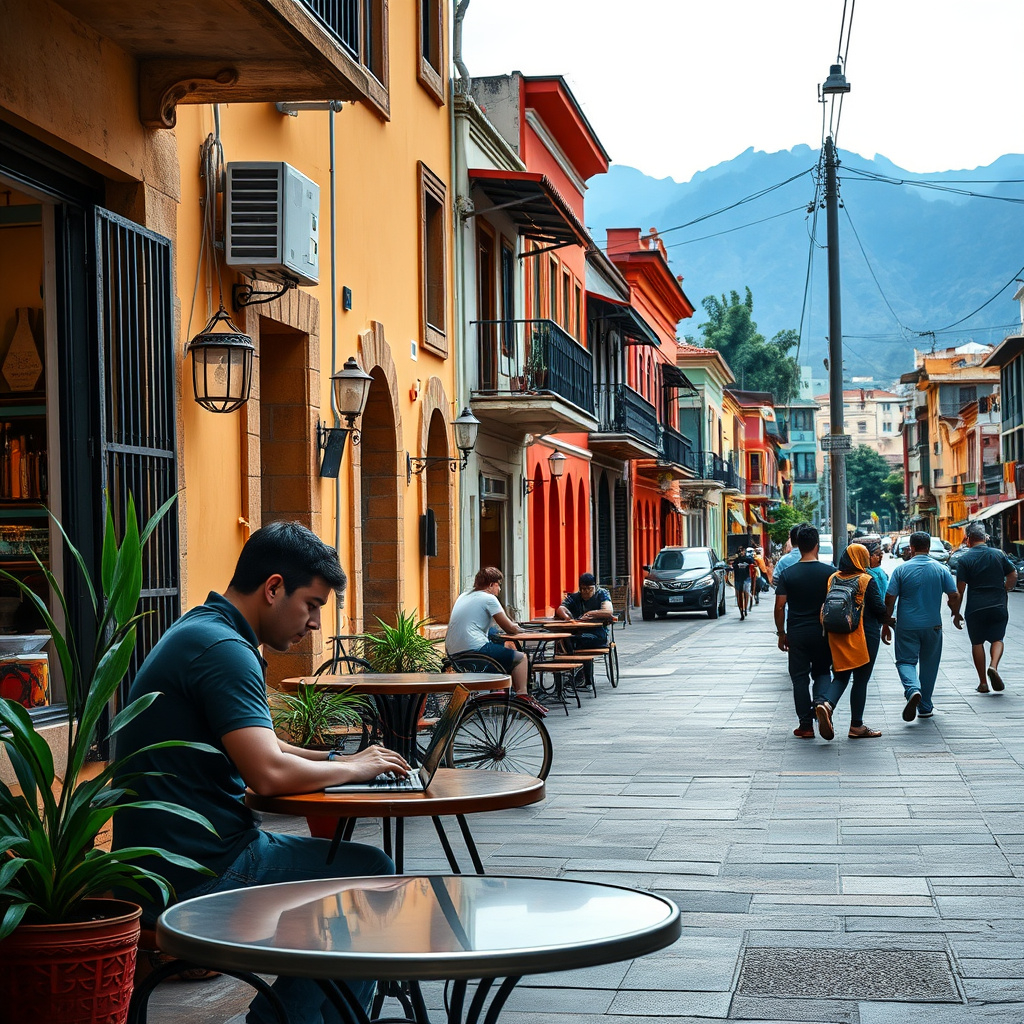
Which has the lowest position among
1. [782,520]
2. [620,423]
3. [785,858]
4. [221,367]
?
[785,858]

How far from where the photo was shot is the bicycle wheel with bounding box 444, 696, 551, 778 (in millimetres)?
10141

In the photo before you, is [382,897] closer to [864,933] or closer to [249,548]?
[249,548]

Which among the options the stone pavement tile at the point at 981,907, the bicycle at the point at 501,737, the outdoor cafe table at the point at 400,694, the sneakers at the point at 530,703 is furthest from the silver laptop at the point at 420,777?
the sneakers at the point at 530,703

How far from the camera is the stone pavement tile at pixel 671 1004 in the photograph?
16.4 ft

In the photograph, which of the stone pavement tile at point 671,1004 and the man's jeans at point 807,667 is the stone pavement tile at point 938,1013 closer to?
the stone pavement tile at point 671,1004

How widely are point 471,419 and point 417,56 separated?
4.24m

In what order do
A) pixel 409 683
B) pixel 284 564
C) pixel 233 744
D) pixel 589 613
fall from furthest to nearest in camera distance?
pixel 589 613, pixel 409 683, pixel 284 564, pixel 233 744

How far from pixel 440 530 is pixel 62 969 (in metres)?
13.8

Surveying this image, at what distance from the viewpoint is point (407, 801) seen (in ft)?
13.5

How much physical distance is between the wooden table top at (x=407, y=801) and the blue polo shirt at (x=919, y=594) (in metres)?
9.93

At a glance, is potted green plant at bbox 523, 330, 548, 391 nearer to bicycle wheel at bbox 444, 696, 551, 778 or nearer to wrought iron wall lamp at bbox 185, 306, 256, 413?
bicycle wheel at bbox 444, 696, 551, 778

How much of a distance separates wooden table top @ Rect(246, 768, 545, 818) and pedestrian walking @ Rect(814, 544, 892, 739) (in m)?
7.99

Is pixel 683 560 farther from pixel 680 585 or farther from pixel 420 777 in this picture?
pixel 420 777

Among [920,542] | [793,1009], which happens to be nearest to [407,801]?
[793,1009]
